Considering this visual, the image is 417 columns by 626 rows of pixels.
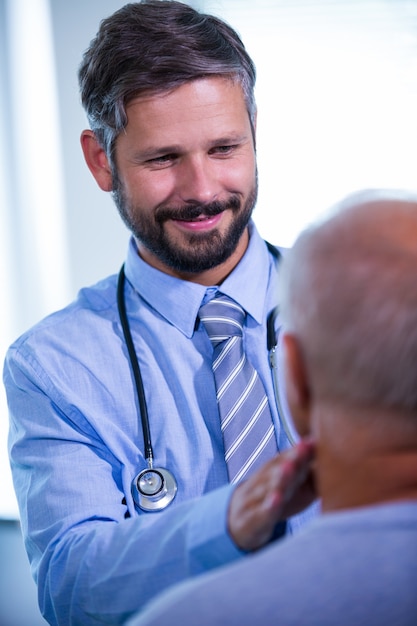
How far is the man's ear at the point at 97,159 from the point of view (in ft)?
5.25

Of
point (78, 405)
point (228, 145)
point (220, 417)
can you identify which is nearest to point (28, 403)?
point (78, 405)

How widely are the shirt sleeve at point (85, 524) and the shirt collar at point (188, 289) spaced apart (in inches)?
8.0

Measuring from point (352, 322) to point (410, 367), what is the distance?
64mm

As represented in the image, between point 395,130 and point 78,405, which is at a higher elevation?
point 395,130

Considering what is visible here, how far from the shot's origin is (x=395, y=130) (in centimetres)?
234

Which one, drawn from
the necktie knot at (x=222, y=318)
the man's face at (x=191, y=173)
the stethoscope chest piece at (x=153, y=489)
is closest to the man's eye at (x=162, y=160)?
the man's face at (x=191, y=173)

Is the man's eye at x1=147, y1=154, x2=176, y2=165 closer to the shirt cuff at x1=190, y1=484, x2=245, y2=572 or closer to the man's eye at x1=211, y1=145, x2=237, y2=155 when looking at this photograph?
the man's eye at x1=211, y1=145, x2=237, y2=155

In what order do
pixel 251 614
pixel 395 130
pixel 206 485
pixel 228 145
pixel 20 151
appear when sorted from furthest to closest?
pixel 20 151 → pixel 395 130 → pixel 228 145 → pixel 206 485 → pixel 251 614

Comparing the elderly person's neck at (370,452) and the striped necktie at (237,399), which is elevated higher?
the elderly person's neck at (370,452)

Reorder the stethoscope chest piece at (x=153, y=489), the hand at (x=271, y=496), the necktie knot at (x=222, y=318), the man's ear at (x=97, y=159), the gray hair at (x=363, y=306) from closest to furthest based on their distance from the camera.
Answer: the gray hair at (x=363, y=306) → the hand at (x=271, y=496) → the stethoscope chest piece at (x=153, y=489) → the necktie knot at (x=222, y=318) → the man's ear at (x=97, y=159)

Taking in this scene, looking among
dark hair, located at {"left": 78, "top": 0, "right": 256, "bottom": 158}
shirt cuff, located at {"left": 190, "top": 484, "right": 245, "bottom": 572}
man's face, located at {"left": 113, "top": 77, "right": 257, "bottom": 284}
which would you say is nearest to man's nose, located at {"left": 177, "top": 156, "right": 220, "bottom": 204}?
man's face, located at {"left": 113, "top": 77, "right": 257, "bottom": 284}

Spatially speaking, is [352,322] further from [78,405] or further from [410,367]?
[78,405]

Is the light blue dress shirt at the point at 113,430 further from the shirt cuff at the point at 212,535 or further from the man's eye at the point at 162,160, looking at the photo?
the man's eye at the point at 162,160

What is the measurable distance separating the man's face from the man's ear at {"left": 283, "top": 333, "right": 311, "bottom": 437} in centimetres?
67
